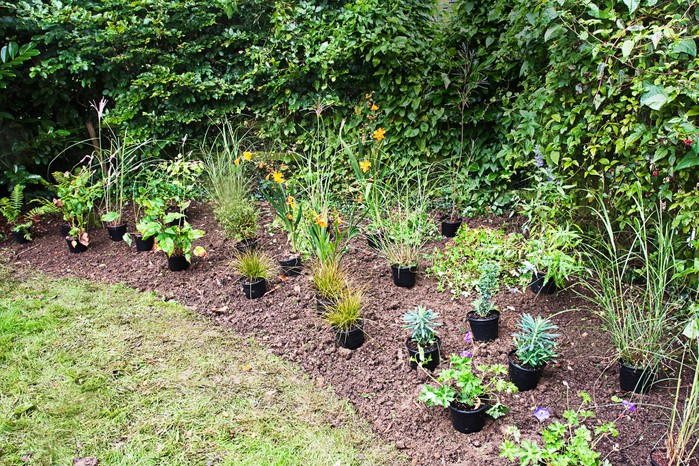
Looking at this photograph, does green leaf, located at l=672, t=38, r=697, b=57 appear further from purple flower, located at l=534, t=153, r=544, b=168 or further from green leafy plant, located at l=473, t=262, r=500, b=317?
green leafy plant, located at l=473, t=262, r=500, b=317

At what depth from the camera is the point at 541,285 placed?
9.07ft

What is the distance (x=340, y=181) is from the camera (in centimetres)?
463

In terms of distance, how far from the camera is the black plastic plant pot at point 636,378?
6.66 ft

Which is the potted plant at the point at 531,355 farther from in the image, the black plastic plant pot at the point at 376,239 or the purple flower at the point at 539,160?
the black plastic plant pot at the point at 376,239

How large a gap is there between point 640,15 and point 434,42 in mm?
1997

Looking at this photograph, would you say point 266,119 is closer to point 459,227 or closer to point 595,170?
point 459,227

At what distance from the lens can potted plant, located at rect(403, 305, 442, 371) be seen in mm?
2287

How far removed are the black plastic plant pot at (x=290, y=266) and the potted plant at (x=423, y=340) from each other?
121 centimetres

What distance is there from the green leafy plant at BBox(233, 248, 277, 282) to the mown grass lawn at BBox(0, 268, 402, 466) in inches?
16.0

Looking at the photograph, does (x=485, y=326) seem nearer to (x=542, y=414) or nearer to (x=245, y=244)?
(x=542, y=414)

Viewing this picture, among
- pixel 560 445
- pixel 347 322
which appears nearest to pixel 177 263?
pixel 347 322

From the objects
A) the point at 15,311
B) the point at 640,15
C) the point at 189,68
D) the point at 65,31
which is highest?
the point at 640,15

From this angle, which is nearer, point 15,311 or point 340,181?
point 15,311

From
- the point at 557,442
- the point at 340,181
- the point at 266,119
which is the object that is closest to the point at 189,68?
the point at 266,119
